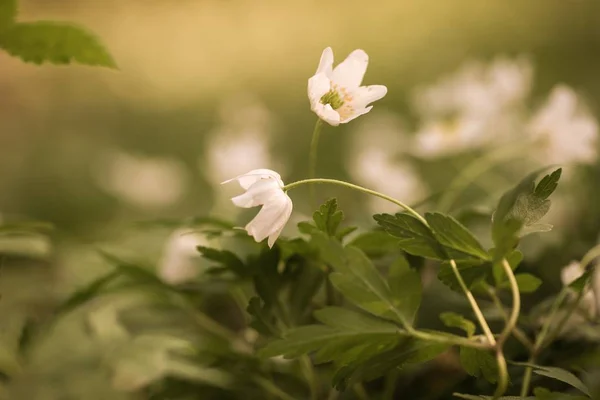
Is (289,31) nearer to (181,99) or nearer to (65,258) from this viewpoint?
(181,99)

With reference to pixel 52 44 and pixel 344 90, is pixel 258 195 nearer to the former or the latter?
pixel 344 90

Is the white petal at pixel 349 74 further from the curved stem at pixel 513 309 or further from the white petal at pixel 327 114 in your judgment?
the curved stem at pixel 513 309

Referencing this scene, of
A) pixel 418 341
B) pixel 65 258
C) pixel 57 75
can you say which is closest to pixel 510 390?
pixel 418 341

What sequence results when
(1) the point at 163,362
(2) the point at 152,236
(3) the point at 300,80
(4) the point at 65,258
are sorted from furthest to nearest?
(3) the point at 300,80, (2) the point at 152,236, (4) the point at 65,258, (1) the point at 163,362

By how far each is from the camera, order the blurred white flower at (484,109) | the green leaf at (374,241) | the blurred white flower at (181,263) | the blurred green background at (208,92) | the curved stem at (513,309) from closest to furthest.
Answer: the curved stem at (513,309) → the green leaf at (374,241) → the blurred white flower at (181,263) → the blurred white flower at (484,109) → the blurred green background at (208,92)

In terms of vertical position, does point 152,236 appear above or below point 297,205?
below

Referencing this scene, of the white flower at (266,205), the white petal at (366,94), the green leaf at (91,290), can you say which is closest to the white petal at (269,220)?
the white flower at (266,205)
